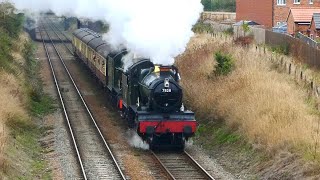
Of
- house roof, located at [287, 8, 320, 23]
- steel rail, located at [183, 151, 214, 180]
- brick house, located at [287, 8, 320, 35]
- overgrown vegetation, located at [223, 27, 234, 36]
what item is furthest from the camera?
house roof, located at [287, 8, 320, 23]

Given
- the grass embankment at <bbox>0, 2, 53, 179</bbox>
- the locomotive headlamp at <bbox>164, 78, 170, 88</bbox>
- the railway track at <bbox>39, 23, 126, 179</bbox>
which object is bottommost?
the railway track at <bbox>39, 23, 126, 179</bbox>

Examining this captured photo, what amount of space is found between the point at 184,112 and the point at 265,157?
306 cm

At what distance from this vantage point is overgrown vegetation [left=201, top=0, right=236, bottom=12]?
3435 inches

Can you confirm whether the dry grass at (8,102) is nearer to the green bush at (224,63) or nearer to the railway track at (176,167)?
the railway track at (176,167)

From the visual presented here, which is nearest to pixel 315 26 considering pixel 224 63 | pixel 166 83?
pixel 224 63

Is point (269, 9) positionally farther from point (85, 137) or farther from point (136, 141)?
point (136, 141)

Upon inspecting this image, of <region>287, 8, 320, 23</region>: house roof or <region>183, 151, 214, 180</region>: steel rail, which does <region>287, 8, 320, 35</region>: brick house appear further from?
<region>183, 151, 214, 180</region>: steel rail

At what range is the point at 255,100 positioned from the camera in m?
20.4

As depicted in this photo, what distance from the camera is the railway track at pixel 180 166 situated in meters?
16.6

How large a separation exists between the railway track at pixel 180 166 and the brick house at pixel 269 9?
39945mm

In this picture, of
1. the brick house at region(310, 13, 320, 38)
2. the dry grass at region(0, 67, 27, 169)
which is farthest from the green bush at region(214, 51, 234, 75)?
the brick house at region(310, 13, 320, 38)

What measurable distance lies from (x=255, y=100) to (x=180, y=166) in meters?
4.02

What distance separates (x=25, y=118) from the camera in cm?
2255

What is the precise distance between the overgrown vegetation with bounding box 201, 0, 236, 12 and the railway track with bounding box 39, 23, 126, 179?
51784 mm
